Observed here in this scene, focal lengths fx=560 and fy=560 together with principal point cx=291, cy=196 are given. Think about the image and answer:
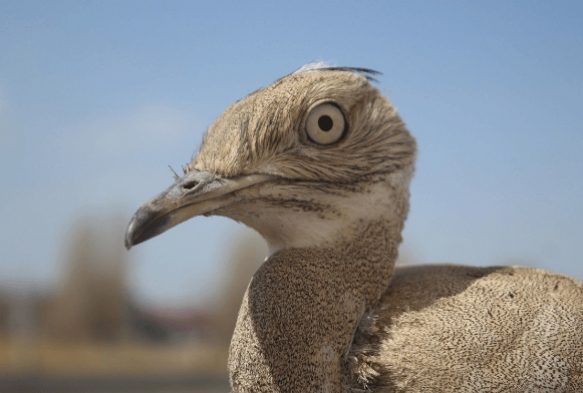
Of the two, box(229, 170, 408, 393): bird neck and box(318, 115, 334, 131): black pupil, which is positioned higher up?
box(318, 115, 334, 131): black pupil

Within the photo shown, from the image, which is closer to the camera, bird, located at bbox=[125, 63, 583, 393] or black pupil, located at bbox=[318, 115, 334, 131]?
bird, located at bbox=[125, 63, 583, 393]

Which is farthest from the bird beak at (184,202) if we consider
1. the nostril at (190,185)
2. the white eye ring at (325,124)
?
the white eye ring at (325,124)

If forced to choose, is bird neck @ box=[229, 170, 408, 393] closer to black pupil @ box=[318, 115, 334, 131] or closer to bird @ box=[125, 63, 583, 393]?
bird @ box=[125, 63, 583, 393]

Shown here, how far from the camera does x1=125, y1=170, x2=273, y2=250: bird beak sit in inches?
98.7

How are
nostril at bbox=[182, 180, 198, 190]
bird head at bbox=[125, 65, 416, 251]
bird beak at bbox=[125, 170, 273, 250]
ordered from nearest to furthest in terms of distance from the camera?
bird beak at bbox=[125, 170, 273, 250]
nostril at bbox=[182, 180, 198, 190]
bird head at bbox=[125, 65, 416, 251]

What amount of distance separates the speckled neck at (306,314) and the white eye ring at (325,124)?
0.51 meters

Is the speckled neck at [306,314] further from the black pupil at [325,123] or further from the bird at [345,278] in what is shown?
the black pupil at [325,123]

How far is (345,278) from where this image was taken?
2814mm

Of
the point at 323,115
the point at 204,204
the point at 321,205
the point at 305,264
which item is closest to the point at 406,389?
the point at 305,264

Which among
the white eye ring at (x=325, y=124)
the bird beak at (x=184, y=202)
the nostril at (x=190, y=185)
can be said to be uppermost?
the white eye ring at (x=325, y=124)

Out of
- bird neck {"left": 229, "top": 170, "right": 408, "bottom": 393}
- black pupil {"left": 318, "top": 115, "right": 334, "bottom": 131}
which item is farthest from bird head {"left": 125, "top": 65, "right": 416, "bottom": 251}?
bird neck {"left": 229, "top": 170, "right": 408, "bottom": 393}

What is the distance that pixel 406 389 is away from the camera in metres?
2.46

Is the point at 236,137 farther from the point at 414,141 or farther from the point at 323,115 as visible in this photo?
the point at 414,141

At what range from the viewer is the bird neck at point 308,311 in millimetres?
2600
